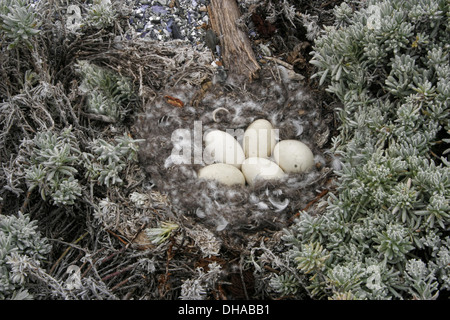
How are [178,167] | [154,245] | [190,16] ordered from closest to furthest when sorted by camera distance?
[154,245] < [178,167] < [190,16]

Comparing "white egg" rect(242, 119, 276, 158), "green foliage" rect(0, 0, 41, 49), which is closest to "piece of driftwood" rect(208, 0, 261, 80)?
"white egg" rect(242, 119, 276, 158)

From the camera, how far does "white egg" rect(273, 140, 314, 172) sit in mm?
2869

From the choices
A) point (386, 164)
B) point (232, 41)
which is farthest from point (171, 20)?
point (386, 164)

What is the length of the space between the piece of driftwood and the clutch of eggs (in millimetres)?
434

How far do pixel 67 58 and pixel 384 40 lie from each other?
2181 mm

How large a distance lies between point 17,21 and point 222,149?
153cm

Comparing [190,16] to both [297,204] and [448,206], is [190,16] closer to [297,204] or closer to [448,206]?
[297,204]

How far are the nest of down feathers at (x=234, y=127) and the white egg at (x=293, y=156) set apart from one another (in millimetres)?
62

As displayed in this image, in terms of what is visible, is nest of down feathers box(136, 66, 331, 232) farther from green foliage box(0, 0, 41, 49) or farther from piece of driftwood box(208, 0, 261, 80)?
green foliage box(0, 0, 41, 49)

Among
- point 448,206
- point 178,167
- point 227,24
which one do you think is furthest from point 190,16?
point 448,206

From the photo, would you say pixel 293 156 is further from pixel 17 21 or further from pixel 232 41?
pixel 17 21

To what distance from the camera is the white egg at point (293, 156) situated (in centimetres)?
287

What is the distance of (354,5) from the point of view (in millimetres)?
3158

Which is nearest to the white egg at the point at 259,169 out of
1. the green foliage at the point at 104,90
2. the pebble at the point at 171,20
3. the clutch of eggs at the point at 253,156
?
the clutch of eggs at the point at 253,156
